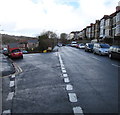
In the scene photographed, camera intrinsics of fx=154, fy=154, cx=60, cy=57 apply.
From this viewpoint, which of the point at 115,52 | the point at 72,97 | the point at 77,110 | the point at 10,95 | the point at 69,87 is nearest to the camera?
the point at 77,110

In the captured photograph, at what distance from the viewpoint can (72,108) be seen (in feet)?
14.3

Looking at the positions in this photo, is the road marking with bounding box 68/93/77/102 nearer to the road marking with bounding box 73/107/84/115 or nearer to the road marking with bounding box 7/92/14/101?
the road marking with bounding box 73/107/84/115

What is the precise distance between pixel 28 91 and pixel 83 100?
2.27 m

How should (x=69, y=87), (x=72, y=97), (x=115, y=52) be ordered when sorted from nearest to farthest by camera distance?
1. (x=72, y=97)
2. (x=69, y=87)
3. (x=115, y=52)

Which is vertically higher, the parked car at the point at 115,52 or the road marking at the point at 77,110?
the parked car at the point at 115,52

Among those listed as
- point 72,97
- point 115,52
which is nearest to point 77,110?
point 72,97

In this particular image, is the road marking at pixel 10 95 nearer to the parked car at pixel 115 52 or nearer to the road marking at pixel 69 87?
the road marking at pixel 69 87

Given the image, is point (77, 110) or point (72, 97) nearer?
point (77, 110)

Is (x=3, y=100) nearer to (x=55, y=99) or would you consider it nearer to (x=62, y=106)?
(x=55, y=99)

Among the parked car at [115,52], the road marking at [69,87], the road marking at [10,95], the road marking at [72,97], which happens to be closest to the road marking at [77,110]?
the road marking at [72,97]

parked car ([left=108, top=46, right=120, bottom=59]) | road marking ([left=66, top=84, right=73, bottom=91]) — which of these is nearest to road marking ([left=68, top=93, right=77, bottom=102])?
road marking ([left=66, top=84, right=73, bottom=91])

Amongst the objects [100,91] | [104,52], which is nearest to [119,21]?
[104,52]

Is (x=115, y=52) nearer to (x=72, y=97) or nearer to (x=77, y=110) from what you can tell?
(x=72, y=97)

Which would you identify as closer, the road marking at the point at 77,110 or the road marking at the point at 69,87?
the road marking at the point at 77,110
